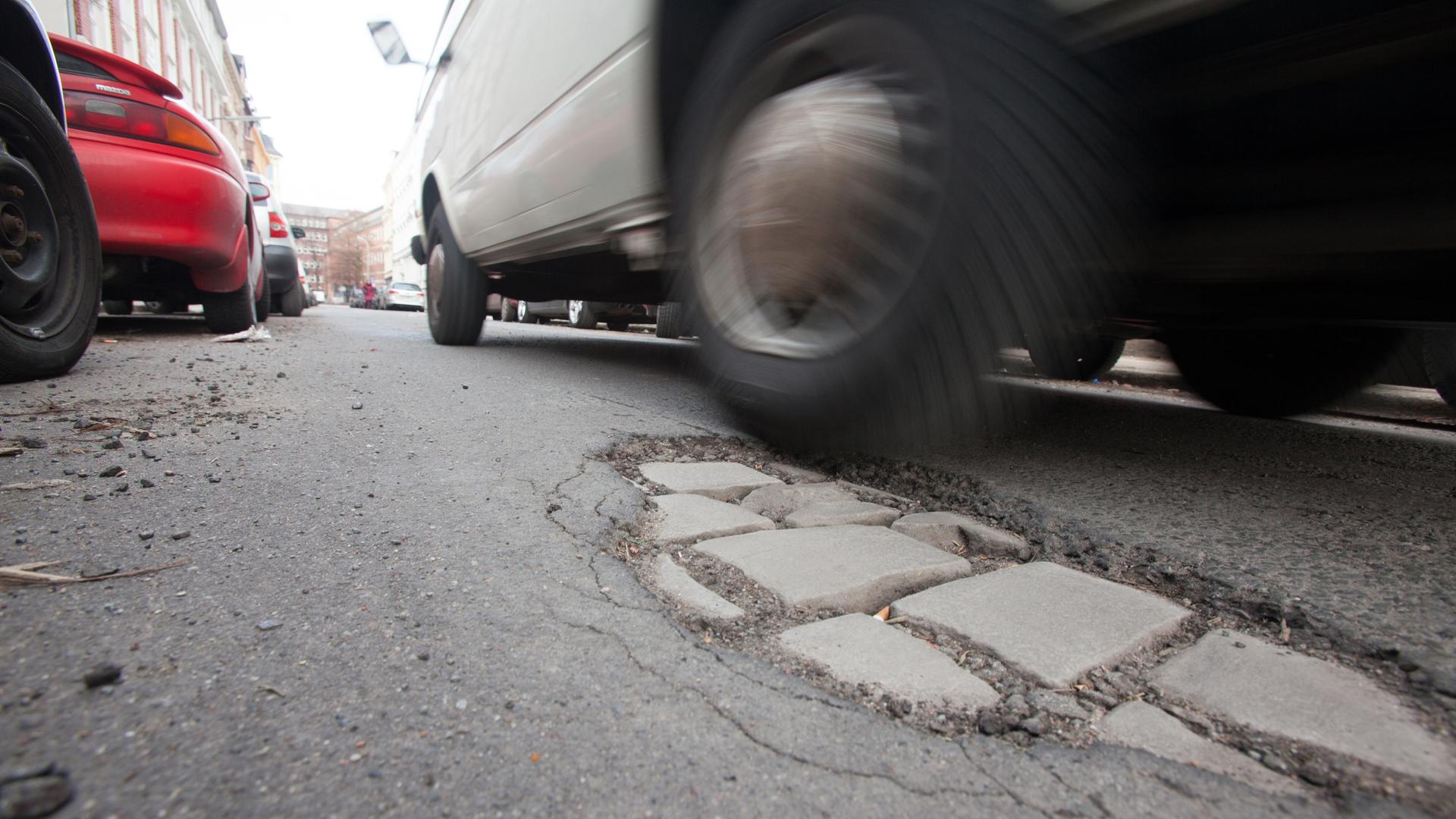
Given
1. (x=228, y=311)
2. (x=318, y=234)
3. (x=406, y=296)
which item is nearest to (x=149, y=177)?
(x=228, y=311)

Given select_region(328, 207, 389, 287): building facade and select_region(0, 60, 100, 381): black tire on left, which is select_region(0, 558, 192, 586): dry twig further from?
select_region(328, 207, 389, 287): building facade

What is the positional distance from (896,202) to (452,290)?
413cm

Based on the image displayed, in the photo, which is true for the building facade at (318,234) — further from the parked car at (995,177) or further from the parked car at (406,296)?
the parked car at (995,177)

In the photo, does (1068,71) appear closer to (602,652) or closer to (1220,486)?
(1220,486)

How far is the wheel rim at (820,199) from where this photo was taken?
1.59m

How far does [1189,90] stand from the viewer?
1401 mm

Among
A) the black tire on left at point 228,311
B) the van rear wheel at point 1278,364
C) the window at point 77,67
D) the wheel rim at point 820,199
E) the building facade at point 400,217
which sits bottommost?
the black tire on left at point 228,311

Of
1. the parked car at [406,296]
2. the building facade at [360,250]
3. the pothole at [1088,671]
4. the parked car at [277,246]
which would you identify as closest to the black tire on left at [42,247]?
the pothole at [1088,671]

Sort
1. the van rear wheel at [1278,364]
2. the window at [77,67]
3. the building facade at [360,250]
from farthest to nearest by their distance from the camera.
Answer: the building facade at [360,250] → the window at [77,67] → the van rear wheel at [1278,364]

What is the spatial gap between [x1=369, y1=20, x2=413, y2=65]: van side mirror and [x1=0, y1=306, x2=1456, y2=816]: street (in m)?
3.61

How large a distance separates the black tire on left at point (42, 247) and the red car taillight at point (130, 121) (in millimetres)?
1190

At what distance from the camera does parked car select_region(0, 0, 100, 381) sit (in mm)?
2436

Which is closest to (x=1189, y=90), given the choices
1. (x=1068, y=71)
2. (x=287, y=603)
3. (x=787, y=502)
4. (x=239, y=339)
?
(x=1068, y=71)

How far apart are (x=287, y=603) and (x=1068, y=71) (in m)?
1.64
